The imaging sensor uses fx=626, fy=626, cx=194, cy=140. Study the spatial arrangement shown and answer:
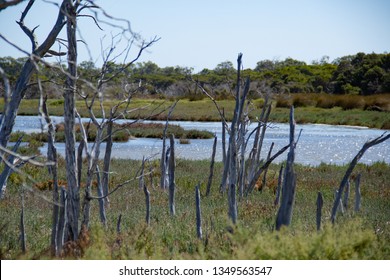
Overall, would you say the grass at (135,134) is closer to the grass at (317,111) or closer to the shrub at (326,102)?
the grass at (317,111)

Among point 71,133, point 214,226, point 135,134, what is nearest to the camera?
point 71,133

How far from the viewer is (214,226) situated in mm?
9938

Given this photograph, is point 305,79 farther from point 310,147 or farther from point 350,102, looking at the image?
point 310,147

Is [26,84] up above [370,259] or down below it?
above

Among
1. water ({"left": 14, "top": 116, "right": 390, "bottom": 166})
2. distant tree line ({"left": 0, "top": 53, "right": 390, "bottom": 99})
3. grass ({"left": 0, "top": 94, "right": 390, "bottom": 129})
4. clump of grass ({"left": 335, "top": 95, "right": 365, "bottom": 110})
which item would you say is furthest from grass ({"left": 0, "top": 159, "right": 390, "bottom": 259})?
clump of grass ({"left": 335, "top": 95, "right": 365, "bottom": 110})

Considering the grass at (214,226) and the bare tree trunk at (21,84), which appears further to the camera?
the bare tree trunk at (21,84)

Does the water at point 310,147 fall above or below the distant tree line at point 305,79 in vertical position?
below

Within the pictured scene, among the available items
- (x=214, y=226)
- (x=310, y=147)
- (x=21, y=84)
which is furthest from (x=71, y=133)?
(x=310, y=147)

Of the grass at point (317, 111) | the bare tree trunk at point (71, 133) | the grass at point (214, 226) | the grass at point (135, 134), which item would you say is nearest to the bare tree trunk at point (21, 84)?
the bare tree trunk at point (71, 133)

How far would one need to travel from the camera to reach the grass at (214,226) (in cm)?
688
